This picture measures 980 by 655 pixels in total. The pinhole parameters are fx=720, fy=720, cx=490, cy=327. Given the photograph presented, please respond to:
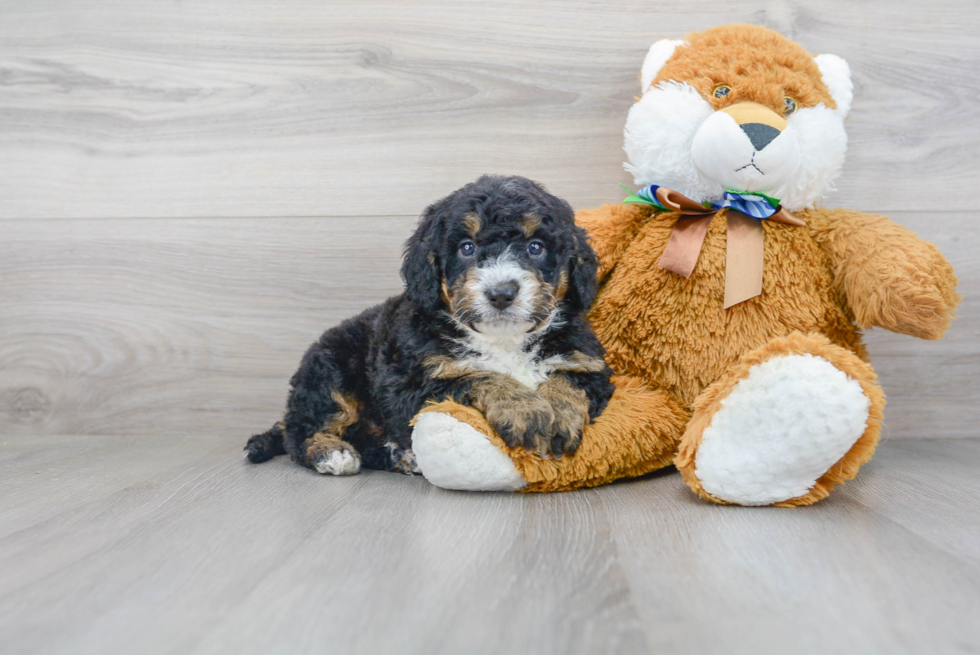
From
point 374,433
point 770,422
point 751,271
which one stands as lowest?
point 374,433

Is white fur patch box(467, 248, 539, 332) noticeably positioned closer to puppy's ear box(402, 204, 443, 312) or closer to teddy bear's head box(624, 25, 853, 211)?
puppy's ear box(402, 204, 443, 312)

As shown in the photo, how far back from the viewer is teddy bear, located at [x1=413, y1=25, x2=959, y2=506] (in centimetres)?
163

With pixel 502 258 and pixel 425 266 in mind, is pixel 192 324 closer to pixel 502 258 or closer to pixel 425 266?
pixel 425 266

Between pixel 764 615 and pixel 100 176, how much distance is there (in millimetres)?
2509

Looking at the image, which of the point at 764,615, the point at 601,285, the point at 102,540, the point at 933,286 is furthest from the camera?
the point at 601,285

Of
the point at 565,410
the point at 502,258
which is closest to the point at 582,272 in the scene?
the point at 502,258

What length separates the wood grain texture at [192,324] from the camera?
2438 millimetres

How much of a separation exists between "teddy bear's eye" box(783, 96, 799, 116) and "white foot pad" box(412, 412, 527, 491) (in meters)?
1.14

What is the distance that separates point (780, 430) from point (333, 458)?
116 centimetres

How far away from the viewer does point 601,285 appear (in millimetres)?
Answer: 2035

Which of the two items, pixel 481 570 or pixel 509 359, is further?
pixel 509 359

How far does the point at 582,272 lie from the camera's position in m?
1.78

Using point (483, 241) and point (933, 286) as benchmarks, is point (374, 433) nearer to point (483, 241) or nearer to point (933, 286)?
point (483, 241)

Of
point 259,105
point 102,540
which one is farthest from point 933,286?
point 259,105
